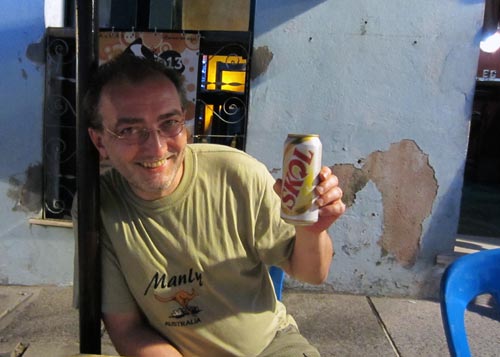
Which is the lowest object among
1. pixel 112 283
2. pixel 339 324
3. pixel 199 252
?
pixel 339 324

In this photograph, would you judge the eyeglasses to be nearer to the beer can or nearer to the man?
the man

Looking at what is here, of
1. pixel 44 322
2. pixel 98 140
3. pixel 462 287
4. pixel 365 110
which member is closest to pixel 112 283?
pixel 98 140

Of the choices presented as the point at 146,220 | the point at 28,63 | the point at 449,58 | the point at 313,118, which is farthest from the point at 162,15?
the point at 146,220

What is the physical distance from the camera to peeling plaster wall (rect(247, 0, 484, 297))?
371 cm

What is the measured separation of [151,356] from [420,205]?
2.82 metres

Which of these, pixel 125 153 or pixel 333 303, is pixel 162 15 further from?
pixel 125 153

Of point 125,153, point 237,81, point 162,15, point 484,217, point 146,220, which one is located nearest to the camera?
point 125,153

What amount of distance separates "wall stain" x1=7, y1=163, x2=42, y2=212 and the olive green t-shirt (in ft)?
8.73

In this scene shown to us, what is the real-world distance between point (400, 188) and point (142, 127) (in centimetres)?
281

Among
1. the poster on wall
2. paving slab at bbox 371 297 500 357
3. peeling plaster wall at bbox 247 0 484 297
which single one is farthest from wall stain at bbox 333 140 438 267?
the poster on wall

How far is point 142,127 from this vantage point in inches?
57.4

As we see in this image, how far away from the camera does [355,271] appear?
392 cm

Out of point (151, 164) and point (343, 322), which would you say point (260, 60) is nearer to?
point (343, 322)

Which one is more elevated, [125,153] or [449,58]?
[449,58]
